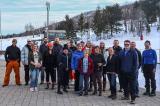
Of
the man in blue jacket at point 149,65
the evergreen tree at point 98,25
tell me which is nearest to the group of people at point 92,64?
the man in blue jacket at point 149,65

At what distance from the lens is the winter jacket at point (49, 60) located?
57.8ft

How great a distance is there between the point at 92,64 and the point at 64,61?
1.33 meters

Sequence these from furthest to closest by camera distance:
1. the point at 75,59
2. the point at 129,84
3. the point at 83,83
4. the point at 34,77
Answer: the point at 34,77 → the point at 75,59 → the point at 83,83 → the point at 129,84

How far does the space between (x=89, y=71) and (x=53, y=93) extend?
60.6 inches

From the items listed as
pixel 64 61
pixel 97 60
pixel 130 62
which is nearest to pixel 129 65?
pixel 130 62

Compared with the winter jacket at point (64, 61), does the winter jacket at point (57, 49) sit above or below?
above

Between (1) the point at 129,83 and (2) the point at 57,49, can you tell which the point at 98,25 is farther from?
(1) the point at 129,83

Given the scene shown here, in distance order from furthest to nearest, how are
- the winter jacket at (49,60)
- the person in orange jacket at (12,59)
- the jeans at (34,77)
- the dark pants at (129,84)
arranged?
the person in orange jacket at (12,59), the winter jacket at (49,60), the jeans at (34,77), the dark pants at (129,84)

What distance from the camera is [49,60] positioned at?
17625 mm

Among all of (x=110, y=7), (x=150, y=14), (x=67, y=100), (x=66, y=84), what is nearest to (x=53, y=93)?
(x=66, y=84)

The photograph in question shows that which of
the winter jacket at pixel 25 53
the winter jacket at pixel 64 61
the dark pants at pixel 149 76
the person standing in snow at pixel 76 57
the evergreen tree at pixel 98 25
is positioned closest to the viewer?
the dark pants at pixel 149 76

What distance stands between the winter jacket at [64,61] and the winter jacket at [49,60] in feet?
2.97

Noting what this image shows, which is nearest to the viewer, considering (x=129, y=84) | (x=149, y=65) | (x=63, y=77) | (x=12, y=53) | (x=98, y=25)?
(x=129, y=84)

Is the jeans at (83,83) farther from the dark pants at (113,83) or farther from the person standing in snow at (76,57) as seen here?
the dark pants at (113,83)
